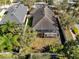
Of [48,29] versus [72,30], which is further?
[72,30]

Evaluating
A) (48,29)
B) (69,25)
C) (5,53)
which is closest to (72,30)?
(69,25)

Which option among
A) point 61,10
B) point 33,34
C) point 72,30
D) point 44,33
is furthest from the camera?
point 61,10

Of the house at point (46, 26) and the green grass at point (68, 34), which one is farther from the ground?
the house at point (46, 26)

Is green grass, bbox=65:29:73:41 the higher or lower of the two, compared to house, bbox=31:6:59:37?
lower

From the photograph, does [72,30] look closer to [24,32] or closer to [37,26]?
[37,26]

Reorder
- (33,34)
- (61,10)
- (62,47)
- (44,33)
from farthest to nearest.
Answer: (61,10), (44,33), (33,34), (62,47)

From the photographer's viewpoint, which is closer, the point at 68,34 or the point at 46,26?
the point at 46,26

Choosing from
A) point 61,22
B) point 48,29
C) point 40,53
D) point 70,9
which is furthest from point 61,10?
point 40,53

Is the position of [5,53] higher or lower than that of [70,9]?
lower

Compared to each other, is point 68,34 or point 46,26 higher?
point 46,26
